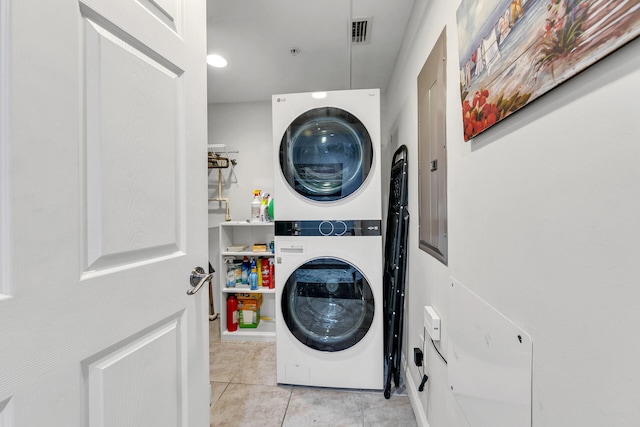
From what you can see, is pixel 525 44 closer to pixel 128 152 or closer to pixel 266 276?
pixel 128 152

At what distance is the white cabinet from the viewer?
98.7 inches

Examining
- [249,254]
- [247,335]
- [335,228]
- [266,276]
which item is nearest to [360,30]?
[335,228]

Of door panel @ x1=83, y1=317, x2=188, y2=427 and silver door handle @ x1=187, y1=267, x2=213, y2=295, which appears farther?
silver door handle @ x1=187, y1=267, x2=213, y2=295

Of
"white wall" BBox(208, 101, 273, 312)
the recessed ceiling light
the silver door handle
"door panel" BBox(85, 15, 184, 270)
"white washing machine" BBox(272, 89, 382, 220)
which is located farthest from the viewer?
"white wall" BBox(208, 101, 273, 312)

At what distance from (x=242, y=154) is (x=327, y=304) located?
1.98 metres

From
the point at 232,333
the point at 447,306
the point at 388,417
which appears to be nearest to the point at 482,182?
the point at 447,306

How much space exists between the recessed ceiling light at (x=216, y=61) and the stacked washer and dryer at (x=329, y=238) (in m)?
0.80

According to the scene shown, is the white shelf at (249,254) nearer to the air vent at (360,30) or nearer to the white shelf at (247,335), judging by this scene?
the white shelf at (247,335)

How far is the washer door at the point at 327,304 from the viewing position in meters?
1.71

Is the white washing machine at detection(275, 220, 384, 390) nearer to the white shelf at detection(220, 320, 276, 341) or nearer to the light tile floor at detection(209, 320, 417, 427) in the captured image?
the light tile floor at detection(209, 320, 417, 427)

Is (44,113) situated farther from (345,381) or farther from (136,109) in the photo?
(345,381)

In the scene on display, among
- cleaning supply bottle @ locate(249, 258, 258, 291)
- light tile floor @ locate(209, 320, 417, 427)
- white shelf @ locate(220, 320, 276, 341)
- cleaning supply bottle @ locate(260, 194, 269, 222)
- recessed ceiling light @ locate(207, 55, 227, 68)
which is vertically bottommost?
light tile floor @ locate(209, 320, 417, 427)

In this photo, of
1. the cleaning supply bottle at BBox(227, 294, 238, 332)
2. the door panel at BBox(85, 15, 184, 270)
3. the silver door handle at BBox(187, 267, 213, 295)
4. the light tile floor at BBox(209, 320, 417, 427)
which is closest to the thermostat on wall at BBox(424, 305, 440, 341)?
the light tile floor at BBox(209, 320, 417, 427)

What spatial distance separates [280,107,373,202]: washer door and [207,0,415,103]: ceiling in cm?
60
